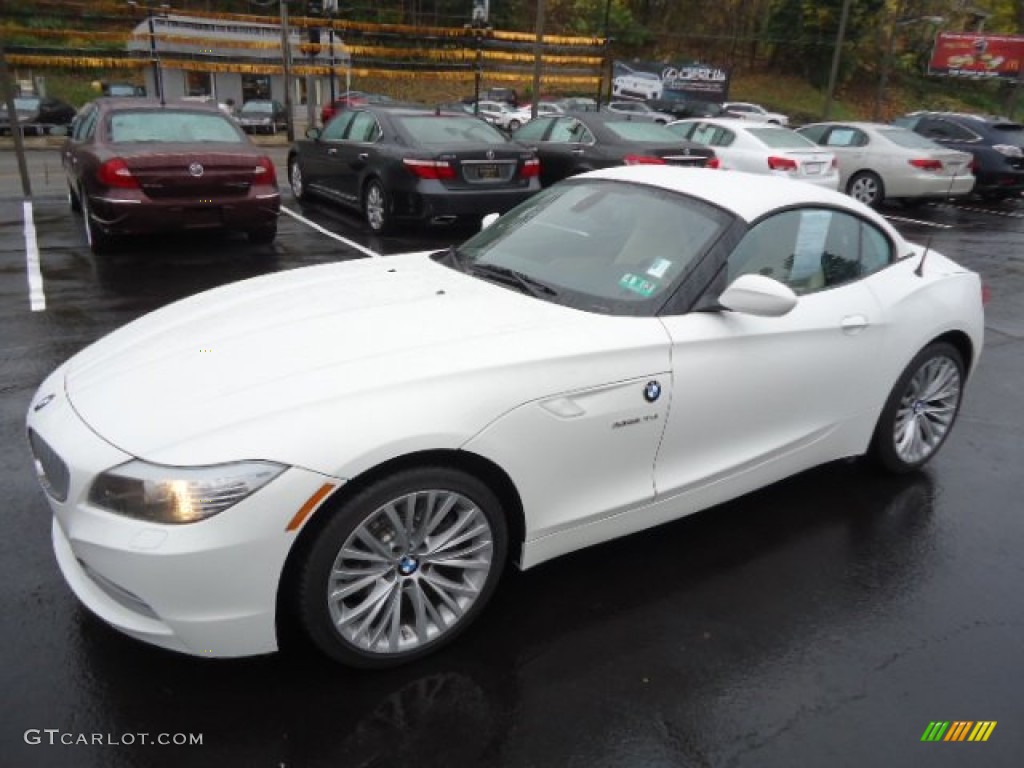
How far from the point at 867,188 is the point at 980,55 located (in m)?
34.0

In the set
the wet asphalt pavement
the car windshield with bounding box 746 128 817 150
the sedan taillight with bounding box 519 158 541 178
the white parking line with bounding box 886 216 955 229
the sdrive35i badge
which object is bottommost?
the white parking line with bounding box 886 216 955 229

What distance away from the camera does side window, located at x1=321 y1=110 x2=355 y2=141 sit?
1059 centimetres

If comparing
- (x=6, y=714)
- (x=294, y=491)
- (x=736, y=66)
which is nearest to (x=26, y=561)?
(x=6, y=714)

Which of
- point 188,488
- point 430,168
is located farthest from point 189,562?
point 430,168

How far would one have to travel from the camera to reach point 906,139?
47.7 ft

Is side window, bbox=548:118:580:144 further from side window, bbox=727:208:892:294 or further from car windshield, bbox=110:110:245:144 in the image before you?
side window, bbox=727:208:892:294

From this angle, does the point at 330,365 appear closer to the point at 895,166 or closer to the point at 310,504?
the point at 310,504

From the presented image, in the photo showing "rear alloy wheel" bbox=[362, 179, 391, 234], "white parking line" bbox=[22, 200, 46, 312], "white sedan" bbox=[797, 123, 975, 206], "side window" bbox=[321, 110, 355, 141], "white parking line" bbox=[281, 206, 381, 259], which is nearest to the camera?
"white parking line" bbox=[22, 200, 46, 312]

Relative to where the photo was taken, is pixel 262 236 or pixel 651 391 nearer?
pixel 651 391

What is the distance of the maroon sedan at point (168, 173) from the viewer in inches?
299

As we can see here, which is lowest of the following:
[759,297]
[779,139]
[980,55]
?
[779,139]

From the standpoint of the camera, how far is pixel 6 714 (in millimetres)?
2434

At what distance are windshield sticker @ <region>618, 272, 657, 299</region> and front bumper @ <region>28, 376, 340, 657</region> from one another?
148cm

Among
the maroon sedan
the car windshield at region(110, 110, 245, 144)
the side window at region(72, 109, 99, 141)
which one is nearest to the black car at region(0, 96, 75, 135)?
the side window at region(72, 109, 99, 141)
